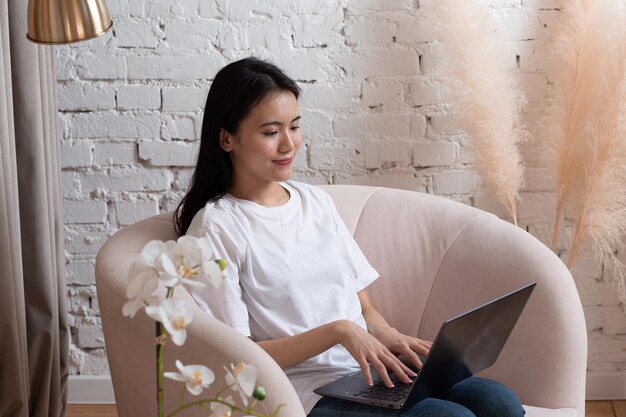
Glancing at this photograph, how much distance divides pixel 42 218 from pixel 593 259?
1686 mm

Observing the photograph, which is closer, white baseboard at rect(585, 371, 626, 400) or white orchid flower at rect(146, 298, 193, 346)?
white orchid flower at rect(146, 298, 193, 346)

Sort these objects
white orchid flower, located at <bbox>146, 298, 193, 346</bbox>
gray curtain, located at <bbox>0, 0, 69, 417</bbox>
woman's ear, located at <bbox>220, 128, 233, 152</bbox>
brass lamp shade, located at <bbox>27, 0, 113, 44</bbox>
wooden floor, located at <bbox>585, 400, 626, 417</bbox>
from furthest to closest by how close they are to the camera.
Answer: wooden floor, located at <bbox>585, 400, 626, 417</bbox>, gray curtain, located at <bbox>0, 0, 69, 417</bbox>, woman's ear, located at <bbox>220, 128, 233, 152</bbox>, brass lamp shade, located at <bbox>27, 0, 113, 44</bbox>, white orchid flower, located at <bbox>146, 298, 193, 346</bbox>

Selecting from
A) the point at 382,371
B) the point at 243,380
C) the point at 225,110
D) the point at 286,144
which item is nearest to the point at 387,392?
the point at 382,371

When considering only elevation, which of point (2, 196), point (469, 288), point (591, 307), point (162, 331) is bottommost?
point (591, 307)

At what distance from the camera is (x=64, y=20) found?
1.26 m

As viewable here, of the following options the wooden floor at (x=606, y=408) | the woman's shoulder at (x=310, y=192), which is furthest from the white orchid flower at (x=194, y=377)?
the wooden floor at (x=606, y=408)

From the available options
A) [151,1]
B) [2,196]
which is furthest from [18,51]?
[151,1]

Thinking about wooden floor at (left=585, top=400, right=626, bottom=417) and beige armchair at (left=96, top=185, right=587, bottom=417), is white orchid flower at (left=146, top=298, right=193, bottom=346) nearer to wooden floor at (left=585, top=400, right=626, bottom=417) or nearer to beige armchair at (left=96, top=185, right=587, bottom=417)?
beige armchair at (left=96, top=185, right=587, bottom=417)

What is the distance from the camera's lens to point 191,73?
2.76 meters

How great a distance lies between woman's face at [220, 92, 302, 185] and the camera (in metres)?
1.95

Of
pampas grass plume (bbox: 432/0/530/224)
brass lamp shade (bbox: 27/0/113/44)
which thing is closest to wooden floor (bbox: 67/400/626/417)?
pampas grass plume (bbox: 432/0/530/224)

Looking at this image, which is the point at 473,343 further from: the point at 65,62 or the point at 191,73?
the point at 65,62

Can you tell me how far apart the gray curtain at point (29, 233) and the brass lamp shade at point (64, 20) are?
2.81 feet

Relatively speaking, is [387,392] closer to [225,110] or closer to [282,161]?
[282,161]
